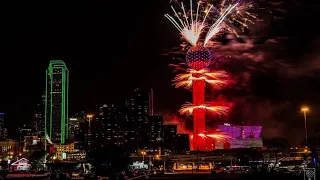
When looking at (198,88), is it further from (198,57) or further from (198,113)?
(198,57)

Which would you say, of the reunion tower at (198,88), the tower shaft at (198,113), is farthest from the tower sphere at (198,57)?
the tower shaft at (198,113)

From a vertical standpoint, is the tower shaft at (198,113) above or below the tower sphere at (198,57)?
below

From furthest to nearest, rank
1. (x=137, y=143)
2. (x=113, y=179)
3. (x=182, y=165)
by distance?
(x=137, y=143), (x=182, y=165), (x=113, y=179)

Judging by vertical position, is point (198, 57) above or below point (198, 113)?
above

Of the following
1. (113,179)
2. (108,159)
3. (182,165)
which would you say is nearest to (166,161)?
(182,165)

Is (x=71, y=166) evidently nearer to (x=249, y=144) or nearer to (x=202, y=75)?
(x=202, y=75)

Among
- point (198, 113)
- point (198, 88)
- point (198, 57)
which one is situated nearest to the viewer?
point (198, 57)

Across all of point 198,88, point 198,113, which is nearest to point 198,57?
point 198,88

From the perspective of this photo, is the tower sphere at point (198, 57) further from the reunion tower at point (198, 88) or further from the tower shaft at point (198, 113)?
the tower shaft at point (198, 113)

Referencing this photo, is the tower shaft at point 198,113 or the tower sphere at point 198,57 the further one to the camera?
the tower shaft at point 198,113
